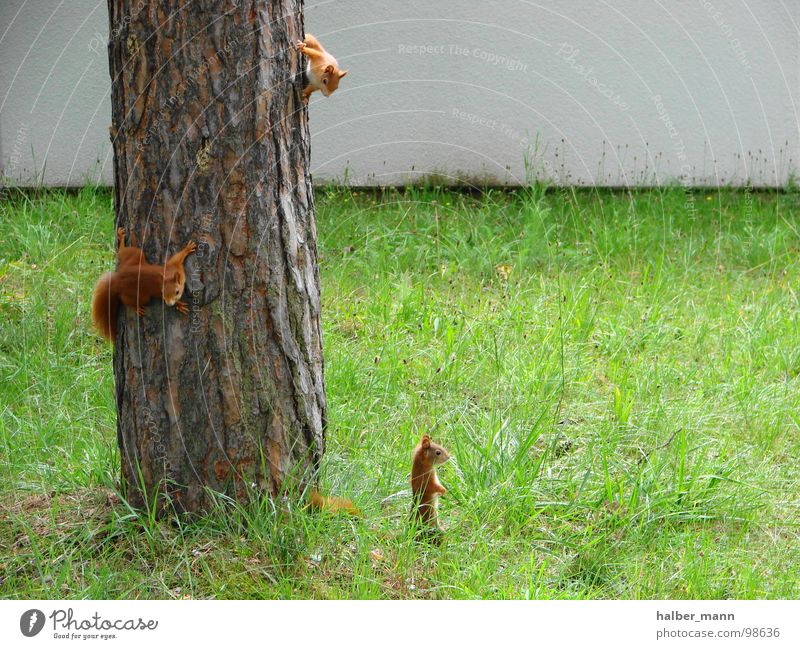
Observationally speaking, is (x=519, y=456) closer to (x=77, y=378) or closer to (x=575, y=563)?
(x=575, y=563)

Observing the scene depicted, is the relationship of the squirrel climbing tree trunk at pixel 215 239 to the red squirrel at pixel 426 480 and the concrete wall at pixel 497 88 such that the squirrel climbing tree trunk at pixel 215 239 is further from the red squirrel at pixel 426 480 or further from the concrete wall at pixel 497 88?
the concrete wall at pixel 497 88

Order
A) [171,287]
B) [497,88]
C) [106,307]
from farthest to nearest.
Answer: [497,88] → [106,307] → [171,287]

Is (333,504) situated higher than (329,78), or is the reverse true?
(329,78)

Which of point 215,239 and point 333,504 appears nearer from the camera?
→ point 215,239

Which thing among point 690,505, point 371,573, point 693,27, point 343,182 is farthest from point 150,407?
point 693,27

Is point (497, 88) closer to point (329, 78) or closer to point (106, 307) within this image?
point (329, 78)

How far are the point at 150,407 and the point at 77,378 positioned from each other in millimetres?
1095

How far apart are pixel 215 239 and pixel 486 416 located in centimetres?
118

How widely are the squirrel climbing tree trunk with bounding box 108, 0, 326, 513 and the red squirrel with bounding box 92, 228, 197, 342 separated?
28 mm

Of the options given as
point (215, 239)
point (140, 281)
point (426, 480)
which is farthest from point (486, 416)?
point (140, 281)

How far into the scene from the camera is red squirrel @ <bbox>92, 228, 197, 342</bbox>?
233 cm

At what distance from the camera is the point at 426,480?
2.34 metres

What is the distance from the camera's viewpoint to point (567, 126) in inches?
235

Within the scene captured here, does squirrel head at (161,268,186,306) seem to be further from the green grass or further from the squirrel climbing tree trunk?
the green grass
